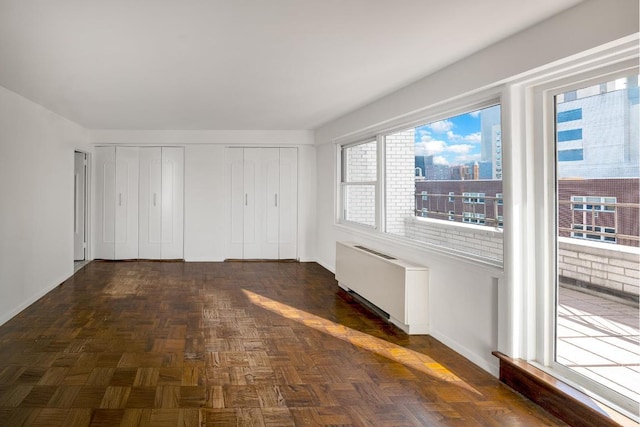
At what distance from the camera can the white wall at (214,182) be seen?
333 inches

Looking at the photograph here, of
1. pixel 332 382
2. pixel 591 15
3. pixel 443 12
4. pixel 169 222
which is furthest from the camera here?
pixel 169 222

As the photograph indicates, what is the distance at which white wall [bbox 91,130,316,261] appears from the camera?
845 cm

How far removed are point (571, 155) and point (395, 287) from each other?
206cm

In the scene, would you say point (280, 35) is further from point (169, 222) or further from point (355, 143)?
point (169, 222)

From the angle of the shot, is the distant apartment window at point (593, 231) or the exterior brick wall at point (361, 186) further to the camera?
the exterior brick wall at point (361, 186)

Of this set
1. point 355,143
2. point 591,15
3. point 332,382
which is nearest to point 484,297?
point 332,382

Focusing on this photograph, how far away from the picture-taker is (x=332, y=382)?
325cm

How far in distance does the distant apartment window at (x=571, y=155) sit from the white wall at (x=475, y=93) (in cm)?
28

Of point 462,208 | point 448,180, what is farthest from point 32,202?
point 462,208

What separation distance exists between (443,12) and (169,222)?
6943 millimetres

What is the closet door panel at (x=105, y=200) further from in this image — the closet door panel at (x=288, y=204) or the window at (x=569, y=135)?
the window at (x=569, y=135)

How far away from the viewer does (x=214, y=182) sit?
8.62m

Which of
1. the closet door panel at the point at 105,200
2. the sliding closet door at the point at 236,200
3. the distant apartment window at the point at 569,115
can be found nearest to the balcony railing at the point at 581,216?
the distant apartment window at the point at 569,115

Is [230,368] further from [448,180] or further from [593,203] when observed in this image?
[593,203]
